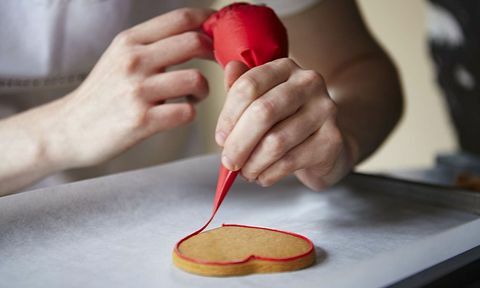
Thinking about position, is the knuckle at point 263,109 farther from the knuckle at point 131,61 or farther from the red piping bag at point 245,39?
the knuckle at point 131,61

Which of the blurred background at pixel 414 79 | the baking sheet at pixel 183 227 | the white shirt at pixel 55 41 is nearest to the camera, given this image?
the baking sheet at pixel 183 227

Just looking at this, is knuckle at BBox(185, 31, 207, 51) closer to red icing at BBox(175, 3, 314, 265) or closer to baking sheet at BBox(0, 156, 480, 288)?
red icing at BBox(175, 3, 314, 265)

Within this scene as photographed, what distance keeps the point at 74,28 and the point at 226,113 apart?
0.32m

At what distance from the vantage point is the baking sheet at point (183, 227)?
16.4 inches

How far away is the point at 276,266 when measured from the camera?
0.42 meters

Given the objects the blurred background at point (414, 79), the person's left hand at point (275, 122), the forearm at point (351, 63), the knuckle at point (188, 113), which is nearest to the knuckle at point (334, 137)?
the person's left hand at point (275, 122)

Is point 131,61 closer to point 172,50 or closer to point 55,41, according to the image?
point 172,50

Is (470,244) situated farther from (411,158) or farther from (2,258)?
(411,158)

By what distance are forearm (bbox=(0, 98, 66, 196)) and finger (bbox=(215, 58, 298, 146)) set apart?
0.22m

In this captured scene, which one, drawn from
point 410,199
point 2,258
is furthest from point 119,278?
point 410,199

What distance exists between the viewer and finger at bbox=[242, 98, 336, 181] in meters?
0.45

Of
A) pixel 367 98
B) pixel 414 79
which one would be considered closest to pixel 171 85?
pixel 367 98

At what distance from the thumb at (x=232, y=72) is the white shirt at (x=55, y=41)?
0.25m

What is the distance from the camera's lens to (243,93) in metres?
0.43
